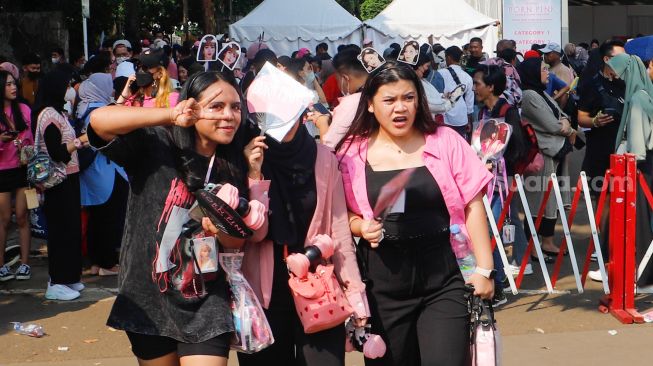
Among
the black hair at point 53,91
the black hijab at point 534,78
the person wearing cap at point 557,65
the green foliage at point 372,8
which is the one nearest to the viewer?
the black hair at point 53,91

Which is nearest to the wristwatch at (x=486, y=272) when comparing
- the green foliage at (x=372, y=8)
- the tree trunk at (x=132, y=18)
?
the tree trunk at (x=132, y=18)

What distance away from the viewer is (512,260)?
875 centimetres

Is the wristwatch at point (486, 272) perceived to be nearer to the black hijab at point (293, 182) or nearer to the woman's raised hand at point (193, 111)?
the black hijab at point (293, 182)

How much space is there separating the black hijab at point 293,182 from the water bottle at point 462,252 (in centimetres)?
69

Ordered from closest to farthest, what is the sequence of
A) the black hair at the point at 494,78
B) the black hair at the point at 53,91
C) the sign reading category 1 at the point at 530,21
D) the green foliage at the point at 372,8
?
the black hair at the point at 53,91, the black hair at the point at 494,78, the sign reading category 1 at the point at 530,21, the green foliage at the point at 372,8

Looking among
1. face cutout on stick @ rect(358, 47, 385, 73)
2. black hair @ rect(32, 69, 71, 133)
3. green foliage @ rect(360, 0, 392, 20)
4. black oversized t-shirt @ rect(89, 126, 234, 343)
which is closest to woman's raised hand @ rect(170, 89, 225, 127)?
black oversized t-shirt @ rect(89, 126, 234, 343)

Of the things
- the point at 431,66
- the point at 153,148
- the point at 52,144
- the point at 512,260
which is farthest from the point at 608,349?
the point at 431,66

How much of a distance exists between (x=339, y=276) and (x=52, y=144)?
13.4ft

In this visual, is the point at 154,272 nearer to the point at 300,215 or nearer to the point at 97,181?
the point at 300,215

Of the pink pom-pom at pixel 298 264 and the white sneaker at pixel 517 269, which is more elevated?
the pink pom-pom at pixel 298 264

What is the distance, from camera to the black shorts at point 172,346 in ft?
11.9

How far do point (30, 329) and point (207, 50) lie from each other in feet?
14.7

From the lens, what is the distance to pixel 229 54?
939 centimetres

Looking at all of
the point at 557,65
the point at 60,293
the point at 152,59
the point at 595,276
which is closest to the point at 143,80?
the point at 152,59
